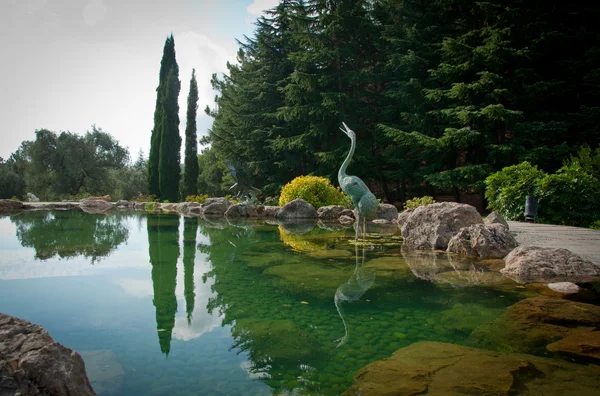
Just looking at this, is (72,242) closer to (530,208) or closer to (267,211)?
(267,211)

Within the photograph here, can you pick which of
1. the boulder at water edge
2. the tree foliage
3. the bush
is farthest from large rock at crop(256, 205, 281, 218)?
the tree foliage

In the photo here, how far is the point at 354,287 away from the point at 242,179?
10993 mm

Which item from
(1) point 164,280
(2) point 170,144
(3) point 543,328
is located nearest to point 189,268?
(1) point 164,280

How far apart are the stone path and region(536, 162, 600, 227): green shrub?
1.17 metres

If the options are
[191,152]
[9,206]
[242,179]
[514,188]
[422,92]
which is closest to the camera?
[514,188]

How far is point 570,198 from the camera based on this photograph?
7512 millimetres

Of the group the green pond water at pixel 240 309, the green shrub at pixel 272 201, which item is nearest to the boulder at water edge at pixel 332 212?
the green shrub at pixel 272 201

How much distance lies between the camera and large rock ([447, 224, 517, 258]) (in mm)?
5273

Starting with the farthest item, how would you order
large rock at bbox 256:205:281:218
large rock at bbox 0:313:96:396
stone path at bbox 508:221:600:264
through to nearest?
large rock at bbox 256:205:281:218, stone path at bbox 508:221:600:264, large rock at bbox 0:313:96:396

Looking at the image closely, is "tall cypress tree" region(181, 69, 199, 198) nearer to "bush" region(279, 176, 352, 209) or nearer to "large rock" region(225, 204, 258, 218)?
"large rock" region(225, 204, 258, 218)

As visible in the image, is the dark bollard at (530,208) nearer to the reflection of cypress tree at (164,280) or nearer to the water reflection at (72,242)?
the reflection of cypress tree at (164,280)

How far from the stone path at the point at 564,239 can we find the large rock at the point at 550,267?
277mm

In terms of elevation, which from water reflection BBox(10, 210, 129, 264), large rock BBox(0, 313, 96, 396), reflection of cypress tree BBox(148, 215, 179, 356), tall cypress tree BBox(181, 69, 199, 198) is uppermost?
tall cypress tree BBox(181, 69, 199, 198)

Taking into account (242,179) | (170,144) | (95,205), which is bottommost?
(95,205)
